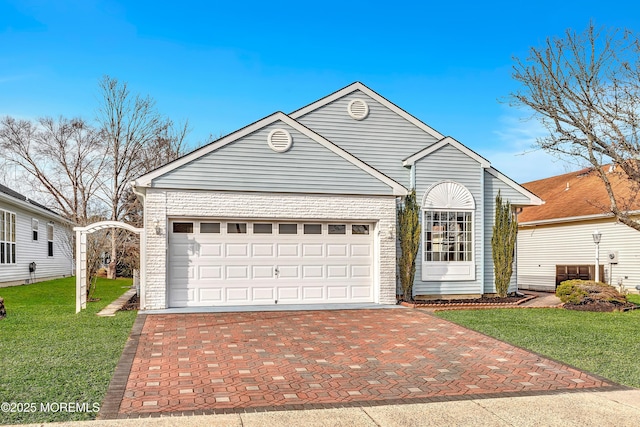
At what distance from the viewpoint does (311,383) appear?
7102 mm

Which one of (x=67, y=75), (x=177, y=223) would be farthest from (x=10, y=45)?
(x=177, y=223)

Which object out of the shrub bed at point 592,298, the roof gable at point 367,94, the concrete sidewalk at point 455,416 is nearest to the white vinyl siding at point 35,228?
the roof gable at point 367,94

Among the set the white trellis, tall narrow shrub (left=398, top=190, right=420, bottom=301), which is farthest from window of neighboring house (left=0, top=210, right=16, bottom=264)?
tall narrow shrub (left=398, top=190, right=420, bottom=301)

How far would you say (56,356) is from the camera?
328 inches

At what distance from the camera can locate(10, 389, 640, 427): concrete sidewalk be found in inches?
218

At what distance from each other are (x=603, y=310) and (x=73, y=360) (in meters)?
13.3

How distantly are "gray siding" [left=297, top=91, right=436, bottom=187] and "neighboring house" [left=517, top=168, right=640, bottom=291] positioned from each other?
24.9ft

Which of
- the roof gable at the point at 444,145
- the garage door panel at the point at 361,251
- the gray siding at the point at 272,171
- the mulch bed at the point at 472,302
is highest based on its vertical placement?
the roof gable at the point at 444,145

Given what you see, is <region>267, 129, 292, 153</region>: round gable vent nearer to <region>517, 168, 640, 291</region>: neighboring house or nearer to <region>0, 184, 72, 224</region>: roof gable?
<region>0, 184, 72, 224</region>: roof gable

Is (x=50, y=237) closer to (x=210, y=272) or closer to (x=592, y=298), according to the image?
(x=210, y=272)

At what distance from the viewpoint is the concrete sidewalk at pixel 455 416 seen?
5.54m

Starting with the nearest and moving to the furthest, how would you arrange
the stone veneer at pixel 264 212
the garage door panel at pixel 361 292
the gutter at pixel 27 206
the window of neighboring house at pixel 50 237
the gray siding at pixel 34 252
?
the stone veneer at pixel 264 212 < the garage door panel at pixel 361 292 < the gutter at pixel 27 206 < the gray siding at pixel 34 252 < the window of neighboring house at pixel 50 237

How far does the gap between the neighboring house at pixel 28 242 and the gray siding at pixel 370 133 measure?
12148 mm

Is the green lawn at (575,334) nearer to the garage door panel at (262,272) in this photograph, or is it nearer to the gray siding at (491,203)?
the gray siding at (491,203)
